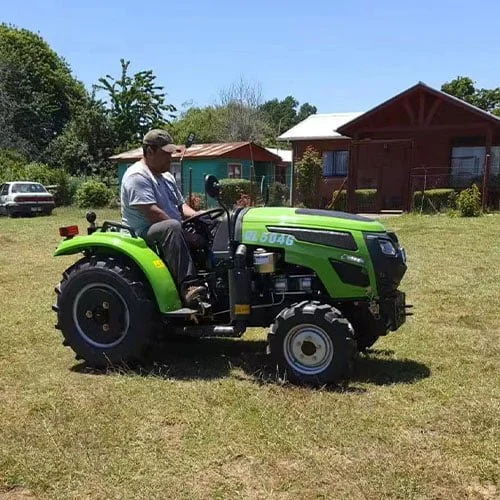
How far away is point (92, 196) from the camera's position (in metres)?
26.9

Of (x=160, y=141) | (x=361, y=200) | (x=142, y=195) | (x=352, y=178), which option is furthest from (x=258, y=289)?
(x=361, y=200)

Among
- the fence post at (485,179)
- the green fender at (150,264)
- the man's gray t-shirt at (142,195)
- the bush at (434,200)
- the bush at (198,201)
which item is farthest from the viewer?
the bush at (198,201)

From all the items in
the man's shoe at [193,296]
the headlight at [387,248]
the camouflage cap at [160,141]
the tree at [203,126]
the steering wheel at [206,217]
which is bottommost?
the man's shoe at [193,296]

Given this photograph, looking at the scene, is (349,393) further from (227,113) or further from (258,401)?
(227,113)

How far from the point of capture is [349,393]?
4.06m

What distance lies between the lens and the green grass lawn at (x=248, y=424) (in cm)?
294

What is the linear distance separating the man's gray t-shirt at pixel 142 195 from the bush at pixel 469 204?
14138mm

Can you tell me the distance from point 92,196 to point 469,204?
1594 centimetres

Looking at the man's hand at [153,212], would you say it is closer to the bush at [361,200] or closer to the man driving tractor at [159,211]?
the man driving tractor at [159,211]

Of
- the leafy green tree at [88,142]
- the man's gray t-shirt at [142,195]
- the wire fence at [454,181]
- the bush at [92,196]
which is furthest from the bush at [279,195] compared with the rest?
the man's gray t-shirt at [142,195]

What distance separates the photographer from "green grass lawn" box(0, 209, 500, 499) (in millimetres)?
2939

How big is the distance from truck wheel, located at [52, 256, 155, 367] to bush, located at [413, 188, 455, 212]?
15.8m

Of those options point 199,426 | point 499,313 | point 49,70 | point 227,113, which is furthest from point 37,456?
point 49,70

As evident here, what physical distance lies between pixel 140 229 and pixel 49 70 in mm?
48412
